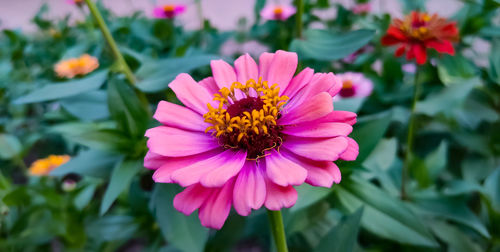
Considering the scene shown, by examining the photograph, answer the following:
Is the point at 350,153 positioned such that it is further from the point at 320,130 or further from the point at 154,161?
the point at 154,161

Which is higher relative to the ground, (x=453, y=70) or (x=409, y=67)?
(x=453, y=70)

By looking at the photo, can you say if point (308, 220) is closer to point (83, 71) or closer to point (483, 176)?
point (483, 176)

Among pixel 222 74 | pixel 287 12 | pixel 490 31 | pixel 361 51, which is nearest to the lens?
pixel 222 74

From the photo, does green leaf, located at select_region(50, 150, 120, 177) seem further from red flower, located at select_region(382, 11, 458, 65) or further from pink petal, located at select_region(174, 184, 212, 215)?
red flower, located at select_region(382, 11, 458, 65)

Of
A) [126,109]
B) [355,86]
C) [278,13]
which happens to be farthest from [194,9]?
[126,109]

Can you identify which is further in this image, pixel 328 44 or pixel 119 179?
pixel 328 44

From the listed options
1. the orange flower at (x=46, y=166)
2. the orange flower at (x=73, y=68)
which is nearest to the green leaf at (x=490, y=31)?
the orange flower at (x=73, y=68)

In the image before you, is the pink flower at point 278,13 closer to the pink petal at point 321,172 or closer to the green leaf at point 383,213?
the green leaf at point 383,213
